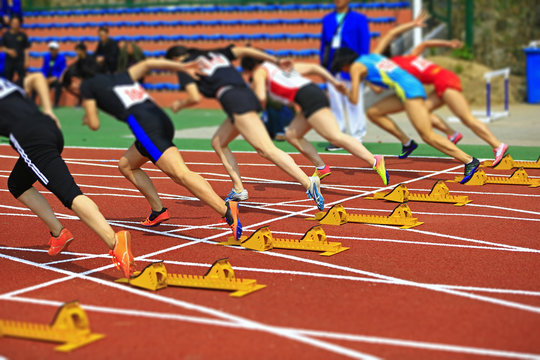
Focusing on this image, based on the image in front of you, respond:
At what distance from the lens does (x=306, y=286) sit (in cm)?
539

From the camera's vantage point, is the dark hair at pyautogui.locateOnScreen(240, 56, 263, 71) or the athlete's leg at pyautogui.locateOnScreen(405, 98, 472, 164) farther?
the athlete's leg at pyautogui.locateOnScreen(405, 98, 472, 164)

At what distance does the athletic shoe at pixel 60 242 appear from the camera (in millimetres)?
6352

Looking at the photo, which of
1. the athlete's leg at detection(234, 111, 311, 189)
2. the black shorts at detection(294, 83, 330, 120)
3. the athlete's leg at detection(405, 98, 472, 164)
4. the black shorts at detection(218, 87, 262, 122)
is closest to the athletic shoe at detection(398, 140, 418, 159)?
the athlete's leg at detection(405, 98, 472, 164)

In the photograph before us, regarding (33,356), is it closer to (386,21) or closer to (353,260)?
(353,260)

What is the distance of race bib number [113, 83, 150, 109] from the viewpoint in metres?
6.73

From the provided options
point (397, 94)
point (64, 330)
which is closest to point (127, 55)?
point (397, 94)

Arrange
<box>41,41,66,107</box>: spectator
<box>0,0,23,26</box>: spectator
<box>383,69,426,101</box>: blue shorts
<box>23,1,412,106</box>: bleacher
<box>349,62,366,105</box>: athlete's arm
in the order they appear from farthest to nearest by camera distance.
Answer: <box>0,0,23,26</box>: spectator, <box>41,41,66,107</box>: spectator, <box>23,1,412,106</box>: bleacher, <box>349,62,366,105</box>: athlete's arm, <box>383,69,426,101</box>: blue shorts

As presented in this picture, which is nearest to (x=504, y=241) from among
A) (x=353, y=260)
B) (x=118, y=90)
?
Answer: (x=353, y=260)

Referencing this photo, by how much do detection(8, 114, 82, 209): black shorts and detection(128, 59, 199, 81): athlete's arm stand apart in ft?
3.27

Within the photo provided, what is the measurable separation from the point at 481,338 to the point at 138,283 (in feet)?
7.62

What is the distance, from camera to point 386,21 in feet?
70.8

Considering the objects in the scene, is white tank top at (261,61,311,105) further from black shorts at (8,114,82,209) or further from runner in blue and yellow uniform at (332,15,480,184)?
black shorts at (8,114,82,209)

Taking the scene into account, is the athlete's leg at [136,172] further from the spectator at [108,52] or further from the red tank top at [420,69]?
the spectator at [108,52]

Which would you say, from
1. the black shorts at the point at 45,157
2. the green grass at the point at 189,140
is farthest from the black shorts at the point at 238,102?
the green grass at the point at 189,140
